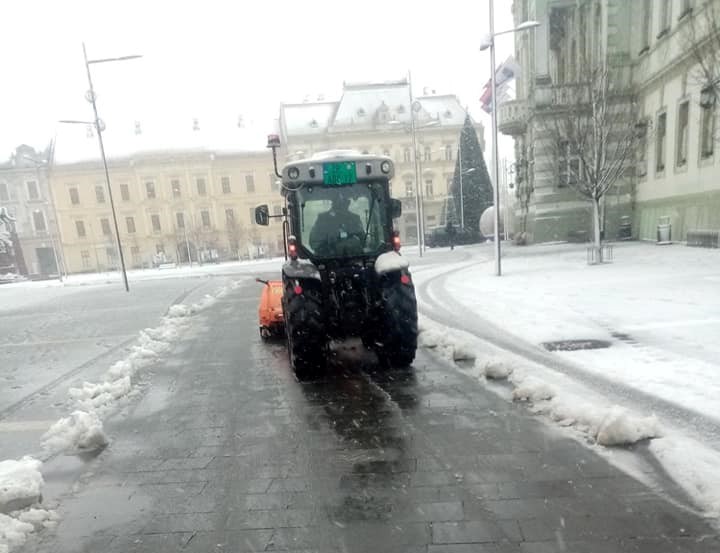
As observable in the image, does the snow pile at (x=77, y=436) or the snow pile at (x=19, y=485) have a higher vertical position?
the snow pile at (x=19, y=485)

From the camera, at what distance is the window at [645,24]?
2180 centimetres

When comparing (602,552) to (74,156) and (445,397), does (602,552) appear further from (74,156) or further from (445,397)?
(74,156)

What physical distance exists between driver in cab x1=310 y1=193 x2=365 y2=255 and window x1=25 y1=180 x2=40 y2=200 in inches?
2442

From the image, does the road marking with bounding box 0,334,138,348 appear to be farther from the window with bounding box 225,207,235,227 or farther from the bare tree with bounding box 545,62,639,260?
the window with bounding box 225,207,235,227

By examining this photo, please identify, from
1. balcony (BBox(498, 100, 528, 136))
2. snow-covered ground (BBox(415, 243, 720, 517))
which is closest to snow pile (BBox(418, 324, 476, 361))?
snow-covered ground (BBox(415, 243, 720, 517))

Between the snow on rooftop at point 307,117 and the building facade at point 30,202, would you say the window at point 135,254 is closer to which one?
the building facade at point 30,202

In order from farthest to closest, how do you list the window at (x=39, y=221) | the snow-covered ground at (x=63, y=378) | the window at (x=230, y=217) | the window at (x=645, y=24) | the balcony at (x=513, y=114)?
the window at (x=39, y=221) → the window at (x=230, y=217) → the balcony at (x=513, y=114) → the window at (x=645, y=24) → the snow-covered ground at (x=63, y=378)

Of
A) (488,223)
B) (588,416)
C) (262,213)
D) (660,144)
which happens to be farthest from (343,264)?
(488,223)

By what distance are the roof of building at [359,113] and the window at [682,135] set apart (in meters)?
37.9

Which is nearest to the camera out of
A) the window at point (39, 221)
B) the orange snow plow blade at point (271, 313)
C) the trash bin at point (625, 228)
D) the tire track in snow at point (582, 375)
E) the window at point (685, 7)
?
the tire track in snow at point (582, 375)

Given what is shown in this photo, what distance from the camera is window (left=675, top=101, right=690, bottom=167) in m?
18.9

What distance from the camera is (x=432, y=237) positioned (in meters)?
38.8

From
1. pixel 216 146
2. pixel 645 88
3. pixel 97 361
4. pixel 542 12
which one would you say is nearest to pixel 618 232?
pixel 645 88

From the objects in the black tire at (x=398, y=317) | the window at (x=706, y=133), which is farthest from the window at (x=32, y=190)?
the window at (x=706, y=133)
